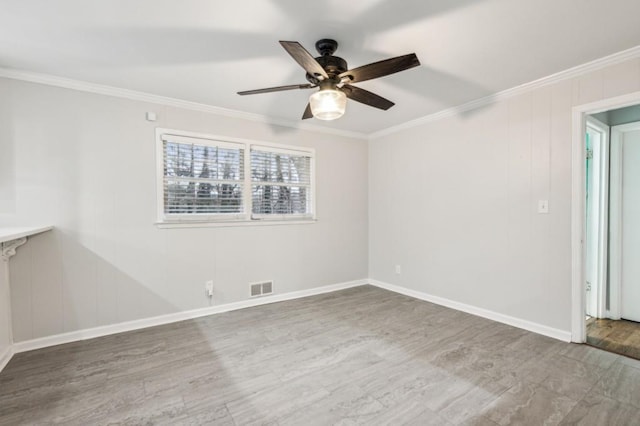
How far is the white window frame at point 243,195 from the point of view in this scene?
3.13m

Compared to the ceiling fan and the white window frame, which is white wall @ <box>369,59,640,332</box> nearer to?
the white window frame

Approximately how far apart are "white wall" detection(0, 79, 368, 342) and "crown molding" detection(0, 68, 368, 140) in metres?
0.05

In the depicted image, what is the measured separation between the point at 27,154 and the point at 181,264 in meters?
1.66

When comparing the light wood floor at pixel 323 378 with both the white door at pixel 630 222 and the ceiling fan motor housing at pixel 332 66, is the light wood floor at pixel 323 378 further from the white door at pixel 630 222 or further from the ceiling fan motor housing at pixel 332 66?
the ceiling fan motor housing at pixel 332 66

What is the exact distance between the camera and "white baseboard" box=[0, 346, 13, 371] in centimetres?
226

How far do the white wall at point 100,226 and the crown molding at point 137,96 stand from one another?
5 cm

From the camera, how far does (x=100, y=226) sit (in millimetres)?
2861

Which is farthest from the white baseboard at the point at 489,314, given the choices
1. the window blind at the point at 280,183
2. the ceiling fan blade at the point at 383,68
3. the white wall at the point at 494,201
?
the ceiling fan blade at the point at 383,68

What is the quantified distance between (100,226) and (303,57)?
8.47 feet

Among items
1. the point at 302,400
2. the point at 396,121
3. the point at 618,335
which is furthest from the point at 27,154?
the point at 618,335

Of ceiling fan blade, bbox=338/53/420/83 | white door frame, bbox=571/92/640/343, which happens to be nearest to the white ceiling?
ceiling fan blade, bbox=338/53/420/83

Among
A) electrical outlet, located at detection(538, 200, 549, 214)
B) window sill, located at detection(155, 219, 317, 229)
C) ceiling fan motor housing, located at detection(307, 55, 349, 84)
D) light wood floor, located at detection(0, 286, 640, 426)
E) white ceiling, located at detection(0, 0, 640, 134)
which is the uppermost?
white ceiling, located at detection(0, 0, 640, 134)

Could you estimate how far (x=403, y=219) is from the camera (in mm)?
4199

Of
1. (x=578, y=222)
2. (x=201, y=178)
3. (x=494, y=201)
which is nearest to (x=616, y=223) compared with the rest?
(x=578, y=222)
